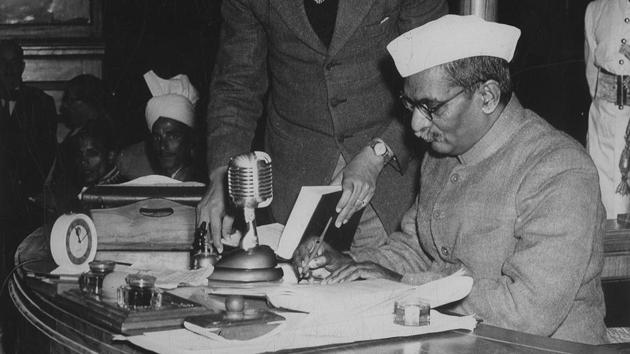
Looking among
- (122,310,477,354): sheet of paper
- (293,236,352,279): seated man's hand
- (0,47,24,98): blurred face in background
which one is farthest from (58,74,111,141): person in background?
(122,310,477,354): sheet of paper

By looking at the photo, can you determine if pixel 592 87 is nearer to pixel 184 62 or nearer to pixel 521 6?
pixel 521 6

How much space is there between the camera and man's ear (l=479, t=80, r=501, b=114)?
2.25 m

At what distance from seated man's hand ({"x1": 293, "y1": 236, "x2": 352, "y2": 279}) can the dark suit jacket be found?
0.61 meters

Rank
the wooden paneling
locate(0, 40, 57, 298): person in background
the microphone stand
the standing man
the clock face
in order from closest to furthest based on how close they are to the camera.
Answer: the microphone stand < the clock face < the standing man < locate(0, 40, 57, 298): person in background < the wooden paneling

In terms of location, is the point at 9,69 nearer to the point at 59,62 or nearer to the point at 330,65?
the point at 59,62

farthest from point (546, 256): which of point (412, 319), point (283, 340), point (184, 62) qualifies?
point (184, 62)

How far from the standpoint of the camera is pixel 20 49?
739 centimetres

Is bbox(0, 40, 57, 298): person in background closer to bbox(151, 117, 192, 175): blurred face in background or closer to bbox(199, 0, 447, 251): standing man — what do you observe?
bbox(151, 117, 192, 175): blurred face in background

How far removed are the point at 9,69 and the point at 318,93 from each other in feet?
17.0

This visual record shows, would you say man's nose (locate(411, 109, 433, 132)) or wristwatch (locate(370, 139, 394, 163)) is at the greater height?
man's nose (locate(411, 109, 433, 132))

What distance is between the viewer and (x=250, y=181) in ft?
6.73

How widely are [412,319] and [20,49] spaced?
6.37 metres

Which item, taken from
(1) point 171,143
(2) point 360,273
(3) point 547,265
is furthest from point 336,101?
(1) point 171,143

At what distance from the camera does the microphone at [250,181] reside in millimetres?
2037
